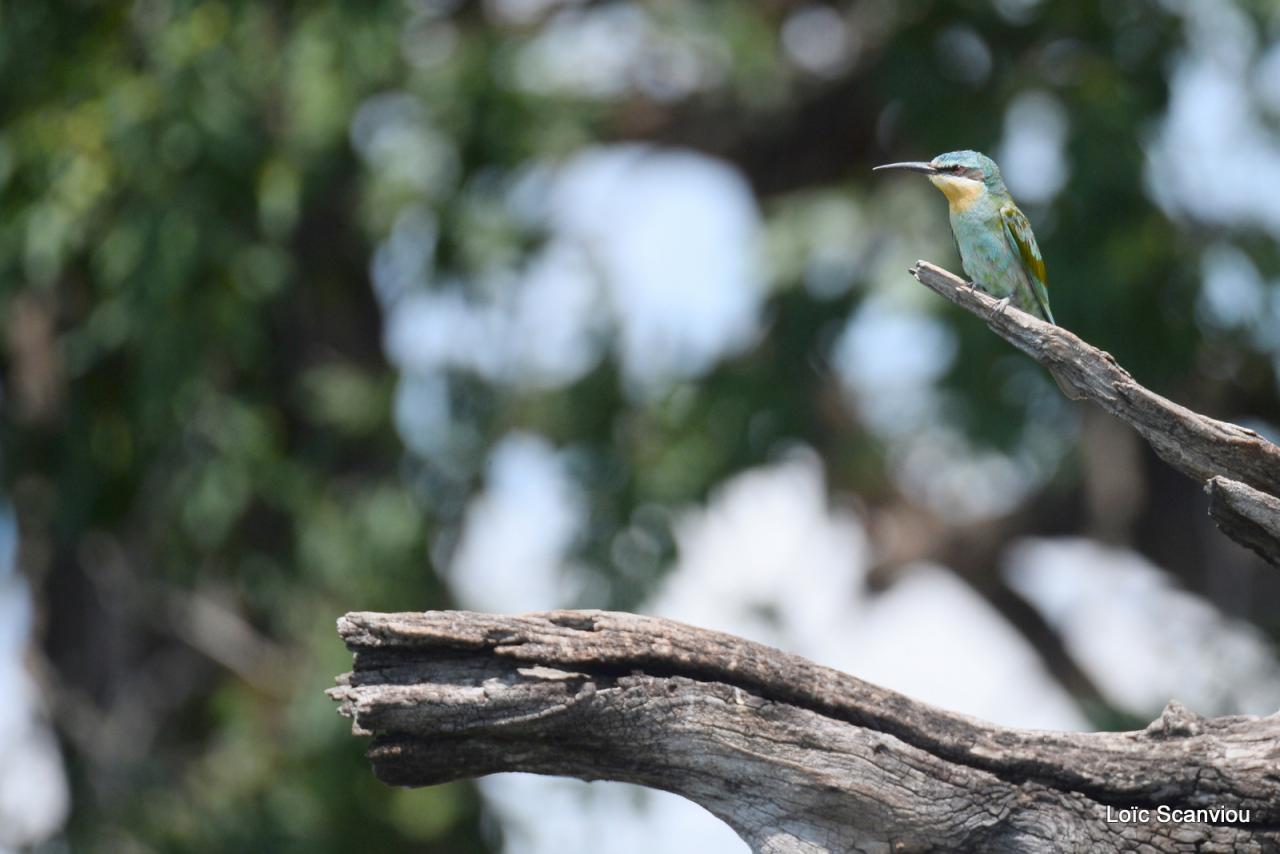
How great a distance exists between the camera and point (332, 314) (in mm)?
11062

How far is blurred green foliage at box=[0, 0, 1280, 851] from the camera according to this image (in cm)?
880

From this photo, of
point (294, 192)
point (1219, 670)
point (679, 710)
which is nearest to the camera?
point (679, 710)

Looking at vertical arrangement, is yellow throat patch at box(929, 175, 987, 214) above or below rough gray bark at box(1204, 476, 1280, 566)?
above

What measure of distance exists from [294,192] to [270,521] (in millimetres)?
2717

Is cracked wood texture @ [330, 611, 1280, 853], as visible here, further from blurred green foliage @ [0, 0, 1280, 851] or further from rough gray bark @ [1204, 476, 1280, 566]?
blurred green foliage @ [0, 0, 1280, 851]

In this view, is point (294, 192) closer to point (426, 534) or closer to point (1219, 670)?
point (426, 534)

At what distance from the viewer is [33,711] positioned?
11.2 metres

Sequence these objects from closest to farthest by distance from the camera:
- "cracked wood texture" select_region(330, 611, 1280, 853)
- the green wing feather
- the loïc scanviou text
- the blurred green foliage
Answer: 1. "cracked wood texture" select_region(330, 611, 1280, 853)
2. the loïc scanviou text
3. the green wing feather
4. the blurred green foliage

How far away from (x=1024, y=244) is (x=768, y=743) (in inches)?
90.7

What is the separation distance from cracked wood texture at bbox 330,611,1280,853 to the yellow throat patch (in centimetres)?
208

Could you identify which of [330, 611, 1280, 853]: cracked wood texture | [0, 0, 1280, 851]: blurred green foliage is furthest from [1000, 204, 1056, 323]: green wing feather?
[0, 0, 1280, 851]: blurred green foliage

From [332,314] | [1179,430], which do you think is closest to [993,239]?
[1179,430]

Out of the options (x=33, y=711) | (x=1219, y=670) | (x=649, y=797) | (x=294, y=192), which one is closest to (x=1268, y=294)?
(x=1219, y=670)

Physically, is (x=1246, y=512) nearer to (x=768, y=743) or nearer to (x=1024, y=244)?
(x=768, y=743)
